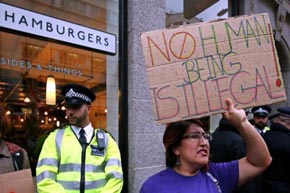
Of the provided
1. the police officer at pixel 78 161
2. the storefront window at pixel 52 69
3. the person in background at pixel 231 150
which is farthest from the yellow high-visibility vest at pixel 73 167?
the storefront window at pixel 52 69

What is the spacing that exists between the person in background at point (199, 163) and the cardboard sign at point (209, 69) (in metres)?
0.13

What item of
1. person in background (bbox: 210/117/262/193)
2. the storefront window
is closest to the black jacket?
person in background (bbox: 210/117/262/193)

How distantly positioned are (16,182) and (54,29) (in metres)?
2.69

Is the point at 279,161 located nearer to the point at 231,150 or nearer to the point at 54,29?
the point at 231,150

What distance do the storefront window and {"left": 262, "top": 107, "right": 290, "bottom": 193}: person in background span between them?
2287 mm

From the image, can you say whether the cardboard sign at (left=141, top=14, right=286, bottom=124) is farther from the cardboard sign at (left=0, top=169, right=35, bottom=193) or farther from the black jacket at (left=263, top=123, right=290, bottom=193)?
the black jacket at (left=263, top=123, right=290, bottom=193)

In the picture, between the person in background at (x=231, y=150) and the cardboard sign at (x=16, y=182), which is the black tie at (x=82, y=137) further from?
the person in background at (x=231, y=150)

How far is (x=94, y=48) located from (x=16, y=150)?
8.35 ft

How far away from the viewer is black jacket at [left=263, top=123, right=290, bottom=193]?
14.4ft

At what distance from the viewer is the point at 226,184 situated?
97.5 inches

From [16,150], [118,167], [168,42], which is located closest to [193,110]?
[168,42]

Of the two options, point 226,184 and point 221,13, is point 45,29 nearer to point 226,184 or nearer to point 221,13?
point 226,184

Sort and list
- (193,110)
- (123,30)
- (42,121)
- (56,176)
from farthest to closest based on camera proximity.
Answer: (123,30), (42,121), (56,176), (193,110)

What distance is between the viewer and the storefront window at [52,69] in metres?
5.18
